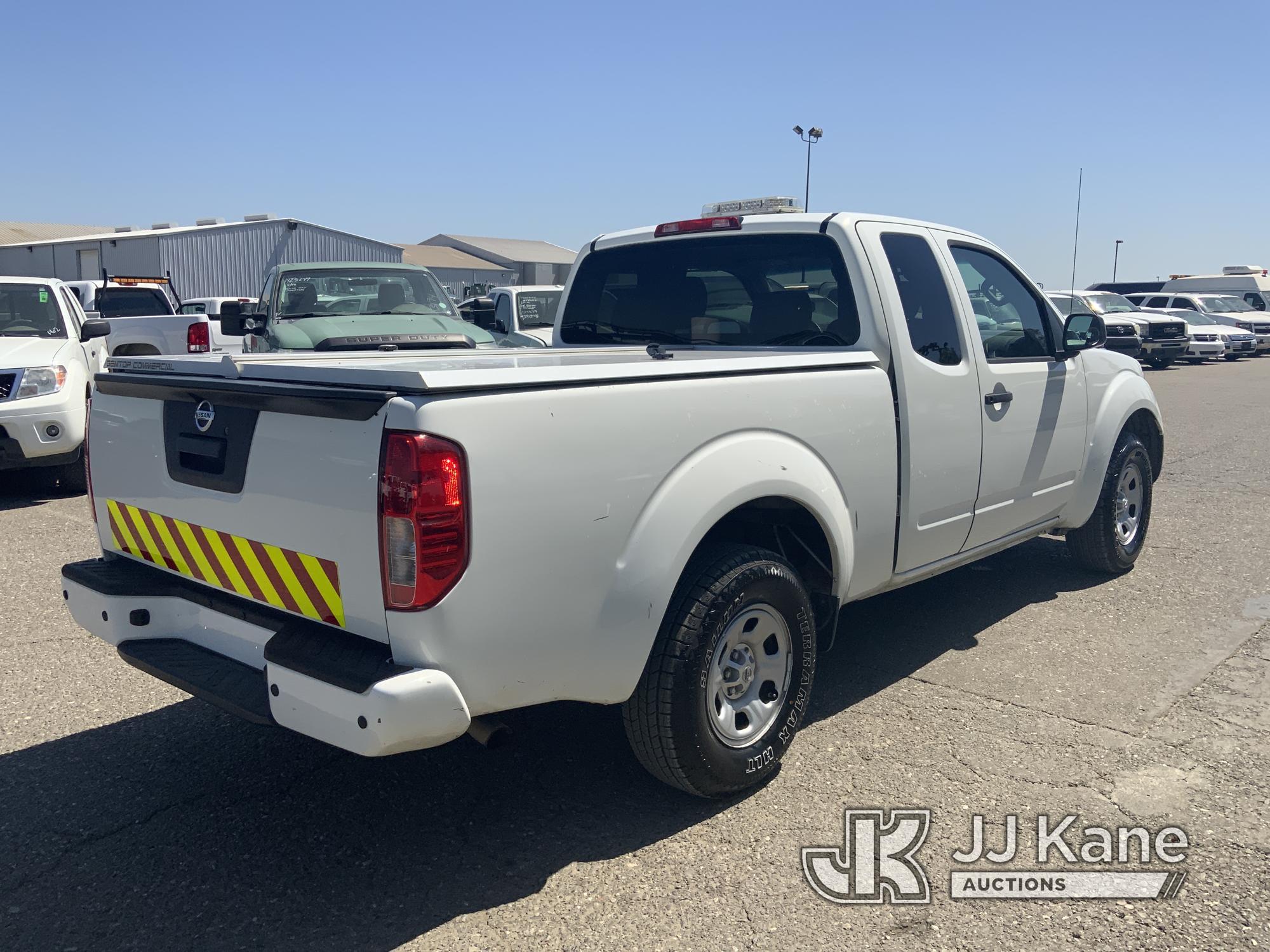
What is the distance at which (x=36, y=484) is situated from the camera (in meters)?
9.54

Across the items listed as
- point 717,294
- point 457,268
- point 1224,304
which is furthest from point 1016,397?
point 457,268

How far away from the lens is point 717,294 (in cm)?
471

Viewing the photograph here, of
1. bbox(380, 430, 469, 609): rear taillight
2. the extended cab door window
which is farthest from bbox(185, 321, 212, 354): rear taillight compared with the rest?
bbox(380, 430, 469, 609): rear taillight

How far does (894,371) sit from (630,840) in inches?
80.6

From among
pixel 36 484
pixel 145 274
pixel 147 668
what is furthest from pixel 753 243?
pixel 145 274

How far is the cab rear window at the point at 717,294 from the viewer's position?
4.35 m

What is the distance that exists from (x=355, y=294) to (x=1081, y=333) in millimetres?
7173

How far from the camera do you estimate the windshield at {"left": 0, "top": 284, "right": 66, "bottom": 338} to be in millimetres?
9266

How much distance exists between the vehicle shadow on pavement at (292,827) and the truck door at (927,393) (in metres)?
0.78

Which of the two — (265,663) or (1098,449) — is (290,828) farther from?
(1098,449)

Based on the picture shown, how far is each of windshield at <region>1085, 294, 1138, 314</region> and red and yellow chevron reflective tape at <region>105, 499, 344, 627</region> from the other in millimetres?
25367

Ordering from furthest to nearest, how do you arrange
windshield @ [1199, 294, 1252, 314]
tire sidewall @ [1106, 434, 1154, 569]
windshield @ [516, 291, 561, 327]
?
windshield @ [1199, 294, 1252, 314] < windshield @ [516, 291, 561, 327] < tire sidewall @ [1106, 434, 1154, 569]

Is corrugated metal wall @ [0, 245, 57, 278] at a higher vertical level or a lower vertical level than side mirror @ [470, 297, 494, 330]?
higher

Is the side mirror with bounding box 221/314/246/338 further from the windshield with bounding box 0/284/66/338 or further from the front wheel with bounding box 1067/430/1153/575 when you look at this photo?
the front wheel with bounding box 1067/430/1153/575
